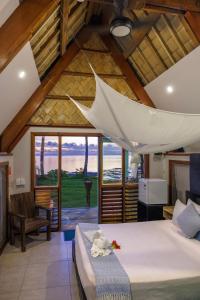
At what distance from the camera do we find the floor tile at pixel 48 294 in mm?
2746

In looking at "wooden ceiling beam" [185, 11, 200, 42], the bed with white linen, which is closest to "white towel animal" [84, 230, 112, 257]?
the bed with white linen

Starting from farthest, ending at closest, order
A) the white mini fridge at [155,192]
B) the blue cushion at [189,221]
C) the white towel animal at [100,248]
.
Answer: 1. the white mini fridge at [155,192]
2. the blue cushion at [189,221]
3. the white towel animal at [100,248]

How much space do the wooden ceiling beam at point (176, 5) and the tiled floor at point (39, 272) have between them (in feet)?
12.1

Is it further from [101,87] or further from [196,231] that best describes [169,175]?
[101,87]

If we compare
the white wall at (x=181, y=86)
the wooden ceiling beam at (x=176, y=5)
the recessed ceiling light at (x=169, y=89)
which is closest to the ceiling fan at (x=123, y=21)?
the wooden ceiling beam at (x=176, y=5)

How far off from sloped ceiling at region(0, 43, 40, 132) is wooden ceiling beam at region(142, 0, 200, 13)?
1.63 meters

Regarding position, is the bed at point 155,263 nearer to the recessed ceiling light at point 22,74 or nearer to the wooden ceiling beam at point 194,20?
the recessed ceiling light at point 22,74

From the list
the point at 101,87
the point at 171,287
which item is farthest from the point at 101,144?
the point at 171,287

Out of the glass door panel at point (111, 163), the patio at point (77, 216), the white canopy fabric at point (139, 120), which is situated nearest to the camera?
the white canopy fabric at point (139, 120)

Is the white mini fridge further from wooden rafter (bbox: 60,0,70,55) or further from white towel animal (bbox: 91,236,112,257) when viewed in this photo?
wooden rafter (bbox: 60,0,70,55)

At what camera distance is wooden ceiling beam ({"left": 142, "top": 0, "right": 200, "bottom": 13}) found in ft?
9.56

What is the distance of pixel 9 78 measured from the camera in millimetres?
3088

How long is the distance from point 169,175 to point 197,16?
326 centimetres

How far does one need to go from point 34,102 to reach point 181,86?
2.74 m
